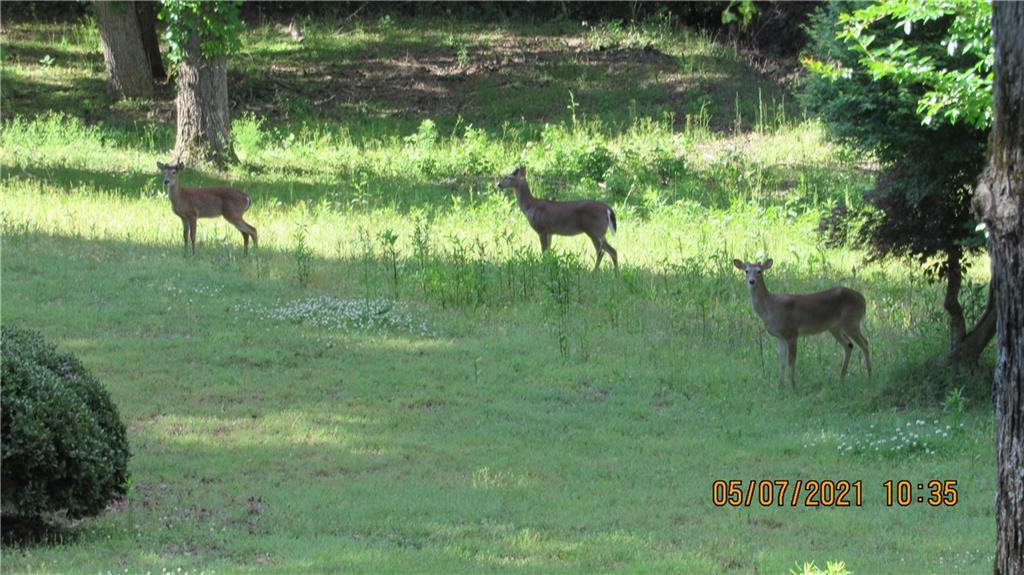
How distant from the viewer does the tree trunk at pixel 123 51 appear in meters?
26.6

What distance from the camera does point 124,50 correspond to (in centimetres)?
2700

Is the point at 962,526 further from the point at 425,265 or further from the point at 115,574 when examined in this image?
the point at 425,265

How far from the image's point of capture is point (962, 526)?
865cm

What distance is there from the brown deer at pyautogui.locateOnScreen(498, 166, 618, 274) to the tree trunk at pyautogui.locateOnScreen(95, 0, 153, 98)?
1245 cm

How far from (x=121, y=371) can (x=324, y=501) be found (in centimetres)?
402

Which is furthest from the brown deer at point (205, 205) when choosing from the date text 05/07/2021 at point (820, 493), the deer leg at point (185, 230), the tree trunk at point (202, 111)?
the date text 05/07/2021 at point (820, 493)

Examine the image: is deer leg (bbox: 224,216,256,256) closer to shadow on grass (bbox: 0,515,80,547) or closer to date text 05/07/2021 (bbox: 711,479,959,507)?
shadow on grass (bbox: 0,515,80,547)

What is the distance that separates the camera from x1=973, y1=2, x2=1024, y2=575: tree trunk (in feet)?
18.5

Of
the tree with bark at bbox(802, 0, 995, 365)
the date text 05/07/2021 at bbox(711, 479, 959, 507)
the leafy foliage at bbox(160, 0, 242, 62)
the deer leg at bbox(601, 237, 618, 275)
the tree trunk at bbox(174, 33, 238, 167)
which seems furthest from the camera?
the tree trunk at bbox(174, 33, 238, 167)

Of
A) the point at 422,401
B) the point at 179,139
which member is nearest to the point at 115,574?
the point at 422,401

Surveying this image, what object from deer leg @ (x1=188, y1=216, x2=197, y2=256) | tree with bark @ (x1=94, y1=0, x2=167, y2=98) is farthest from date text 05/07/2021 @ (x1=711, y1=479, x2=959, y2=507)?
tree with bark @ (x1=94, y1=0, x2=167, y2=98)

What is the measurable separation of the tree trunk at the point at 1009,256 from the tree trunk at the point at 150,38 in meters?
24.5

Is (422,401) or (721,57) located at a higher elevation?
(721,57)

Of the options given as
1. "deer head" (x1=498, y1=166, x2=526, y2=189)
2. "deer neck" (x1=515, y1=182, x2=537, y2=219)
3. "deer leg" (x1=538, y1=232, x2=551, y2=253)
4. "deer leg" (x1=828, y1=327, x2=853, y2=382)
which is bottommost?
"deer leg" (x1=828, y1=327, x2=853, y2=382)
